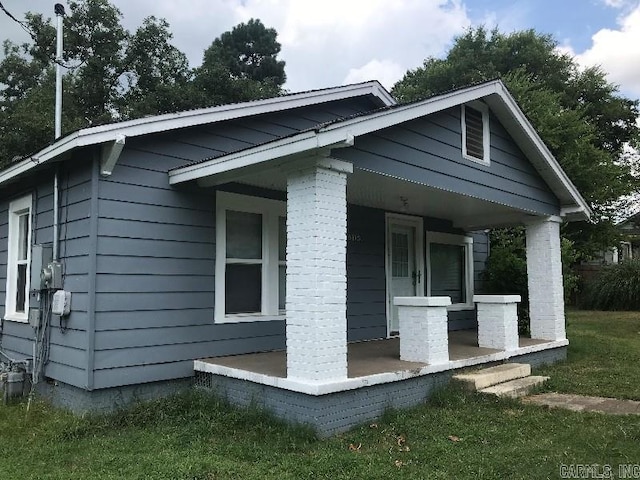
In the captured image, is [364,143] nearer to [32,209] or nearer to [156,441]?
[156,441]

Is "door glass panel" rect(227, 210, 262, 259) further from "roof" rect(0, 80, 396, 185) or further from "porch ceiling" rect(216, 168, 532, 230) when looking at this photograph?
"roof" rect(0, 80, 396, 185)

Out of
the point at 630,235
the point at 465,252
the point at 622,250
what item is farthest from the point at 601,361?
the point at 622,250

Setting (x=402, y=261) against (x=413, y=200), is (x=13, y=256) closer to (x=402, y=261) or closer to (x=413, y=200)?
(x=413, y=200)

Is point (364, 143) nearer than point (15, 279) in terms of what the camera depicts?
Yes

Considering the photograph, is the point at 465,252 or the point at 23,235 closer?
the point at 23,235

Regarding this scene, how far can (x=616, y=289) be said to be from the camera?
17016 millimetres

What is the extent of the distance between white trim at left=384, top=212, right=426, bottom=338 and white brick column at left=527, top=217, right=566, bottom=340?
5.86 feet

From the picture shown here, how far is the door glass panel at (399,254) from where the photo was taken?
9.02 meters

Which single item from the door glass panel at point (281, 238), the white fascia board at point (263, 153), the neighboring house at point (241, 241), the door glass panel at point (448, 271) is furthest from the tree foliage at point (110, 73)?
the white fascia board at point (263, 153)

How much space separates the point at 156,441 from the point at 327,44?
21350mm

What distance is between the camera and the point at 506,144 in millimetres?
7902

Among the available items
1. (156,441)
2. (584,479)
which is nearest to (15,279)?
(156,441)

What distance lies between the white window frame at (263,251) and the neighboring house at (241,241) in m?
0.02

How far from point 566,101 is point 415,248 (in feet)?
69.9
